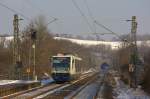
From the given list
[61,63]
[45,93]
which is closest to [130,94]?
[45,93]

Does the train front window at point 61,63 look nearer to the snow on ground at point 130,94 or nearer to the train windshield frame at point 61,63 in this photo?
the train windshield frame at point 61,63

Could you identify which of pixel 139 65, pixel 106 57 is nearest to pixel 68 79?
pixel 139 65

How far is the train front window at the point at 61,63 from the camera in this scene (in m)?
50.4

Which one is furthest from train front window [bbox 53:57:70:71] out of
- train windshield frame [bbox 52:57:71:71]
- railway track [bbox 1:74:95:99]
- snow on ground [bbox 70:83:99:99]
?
snow on ground [bbox 70:83:99:99]

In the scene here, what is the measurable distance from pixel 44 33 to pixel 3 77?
3028cm

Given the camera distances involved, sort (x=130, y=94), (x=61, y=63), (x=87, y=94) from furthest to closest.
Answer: (x=61, y=63), (x=87, y=94), (x=130, y=94)

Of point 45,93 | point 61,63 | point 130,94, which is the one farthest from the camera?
point 61,63

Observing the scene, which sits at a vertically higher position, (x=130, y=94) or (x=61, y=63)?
(x=61, y=63)

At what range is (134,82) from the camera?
42.6 m

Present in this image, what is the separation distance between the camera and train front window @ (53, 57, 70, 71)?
50.4 meters

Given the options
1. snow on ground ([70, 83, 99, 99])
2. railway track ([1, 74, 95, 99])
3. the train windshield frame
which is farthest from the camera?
the train windshield frame

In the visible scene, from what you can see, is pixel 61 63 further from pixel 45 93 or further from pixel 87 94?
pixel 45 93

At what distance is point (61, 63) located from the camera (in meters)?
50.8

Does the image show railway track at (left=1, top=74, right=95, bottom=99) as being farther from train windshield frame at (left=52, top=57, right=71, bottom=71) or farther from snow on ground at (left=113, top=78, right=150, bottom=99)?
train windshield frame at (left=52, top=57, right=71, bottom=71)
